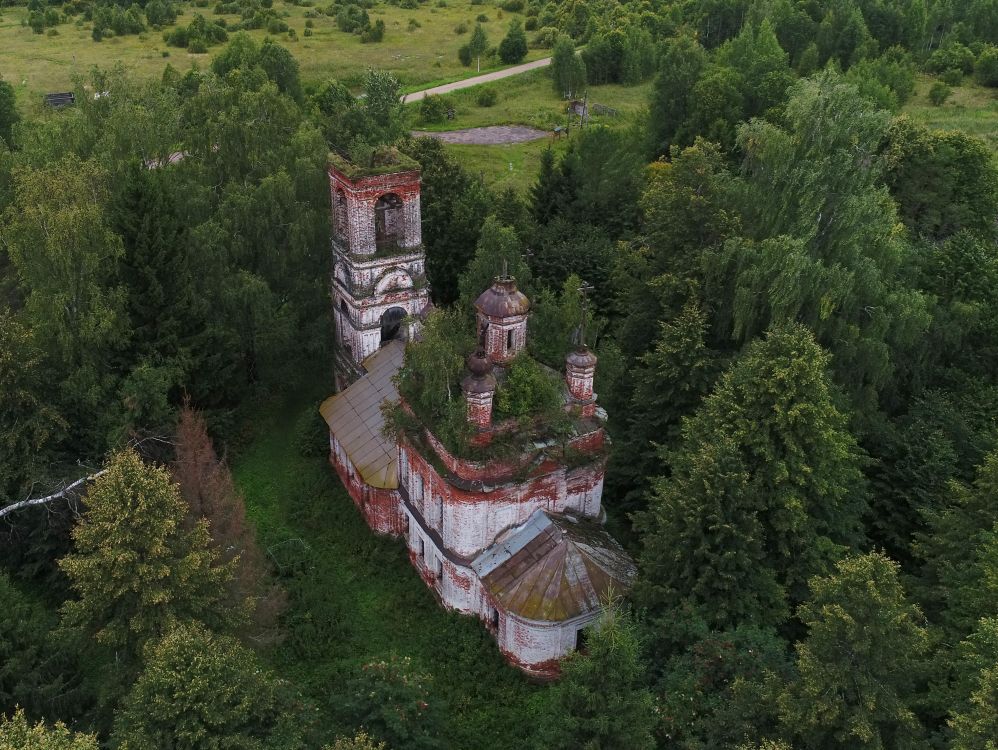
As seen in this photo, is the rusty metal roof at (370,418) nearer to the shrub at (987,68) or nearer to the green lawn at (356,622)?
the green lawn at (356,622)

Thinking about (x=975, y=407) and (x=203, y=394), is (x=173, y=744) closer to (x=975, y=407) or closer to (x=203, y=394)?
(x=203, y=394)

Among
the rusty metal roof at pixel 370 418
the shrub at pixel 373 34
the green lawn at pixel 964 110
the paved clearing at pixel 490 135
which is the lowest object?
the paved clearing at pixel 490 135

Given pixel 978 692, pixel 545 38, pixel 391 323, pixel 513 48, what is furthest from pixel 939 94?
pixel 978 692

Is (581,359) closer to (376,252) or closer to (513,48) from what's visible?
(376,252)

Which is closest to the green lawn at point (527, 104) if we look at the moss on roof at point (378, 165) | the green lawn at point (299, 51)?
the green lawn at point (299, 51)

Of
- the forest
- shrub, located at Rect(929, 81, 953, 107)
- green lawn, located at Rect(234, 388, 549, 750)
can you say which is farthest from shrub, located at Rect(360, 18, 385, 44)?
green lawn, located at Rect(234, 388, 549, 750)

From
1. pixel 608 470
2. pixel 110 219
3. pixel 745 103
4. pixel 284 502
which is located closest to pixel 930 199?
pixel 745 103
